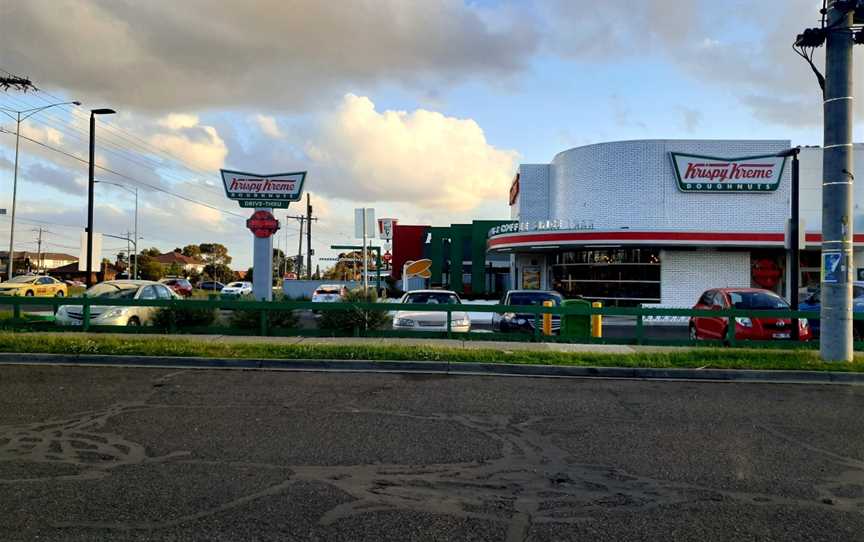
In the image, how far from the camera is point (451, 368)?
11312mm

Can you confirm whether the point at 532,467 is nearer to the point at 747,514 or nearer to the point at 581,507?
the point at 581,507

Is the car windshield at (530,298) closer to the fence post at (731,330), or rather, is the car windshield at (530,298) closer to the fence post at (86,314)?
the fence post at (731,330)

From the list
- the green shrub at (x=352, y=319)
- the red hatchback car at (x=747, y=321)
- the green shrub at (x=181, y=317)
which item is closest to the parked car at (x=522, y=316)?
the green shrub at (x=352, y=319)

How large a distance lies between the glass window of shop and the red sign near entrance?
15155 millimetres

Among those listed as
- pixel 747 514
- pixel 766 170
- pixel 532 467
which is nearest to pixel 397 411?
pixel 532 467

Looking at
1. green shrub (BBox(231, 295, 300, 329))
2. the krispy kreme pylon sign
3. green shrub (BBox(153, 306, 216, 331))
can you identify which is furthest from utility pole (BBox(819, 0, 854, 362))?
the krispy kreme pylon sign

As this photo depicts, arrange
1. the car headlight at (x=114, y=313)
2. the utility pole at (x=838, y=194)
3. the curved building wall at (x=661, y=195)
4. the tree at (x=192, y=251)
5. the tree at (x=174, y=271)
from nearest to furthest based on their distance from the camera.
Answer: the utility pole at (x=838, y=194) → the car headlight at (x=114, y=313) → the curved building wall at (x=661, y=195) → the tree at (x=174, y=271) → the tree at (x=192, y=251)

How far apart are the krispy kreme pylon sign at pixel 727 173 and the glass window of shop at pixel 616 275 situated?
4.05m

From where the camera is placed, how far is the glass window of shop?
28203 millimetres

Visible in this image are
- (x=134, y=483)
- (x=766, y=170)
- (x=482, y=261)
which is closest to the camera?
(x=134, y=483)

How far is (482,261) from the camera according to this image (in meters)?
45.0

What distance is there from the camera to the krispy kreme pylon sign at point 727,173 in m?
28.8

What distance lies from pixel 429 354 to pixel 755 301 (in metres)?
8.79

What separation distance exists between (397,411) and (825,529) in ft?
15.6
